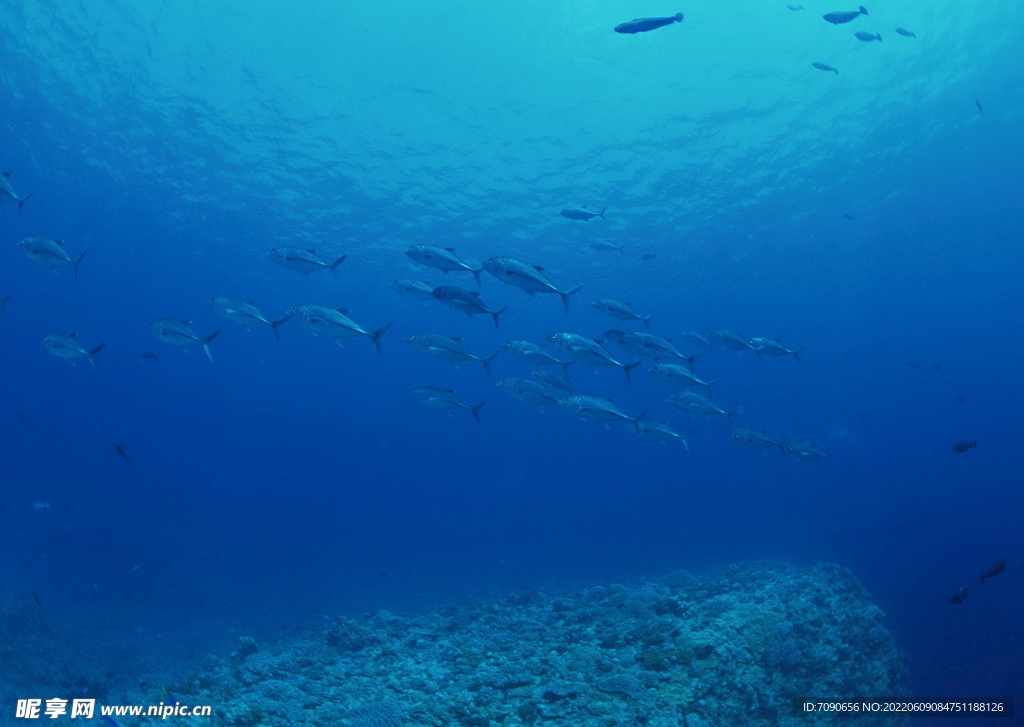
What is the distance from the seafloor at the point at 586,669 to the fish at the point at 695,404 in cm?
333

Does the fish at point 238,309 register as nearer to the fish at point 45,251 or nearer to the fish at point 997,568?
the fish at point 45,251

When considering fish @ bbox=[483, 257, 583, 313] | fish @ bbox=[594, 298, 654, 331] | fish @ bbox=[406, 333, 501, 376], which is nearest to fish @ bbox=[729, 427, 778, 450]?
fish @ bbox=[594, 298, 654, 331]

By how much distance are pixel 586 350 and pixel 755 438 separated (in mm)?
4089

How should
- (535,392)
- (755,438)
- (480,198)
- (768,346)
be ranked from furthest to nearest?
(480,198), (768,346), (755,438), (535,392)

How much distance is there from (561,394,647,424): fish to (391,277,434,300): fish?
2.81m

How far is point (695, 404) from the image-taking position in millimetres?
9055

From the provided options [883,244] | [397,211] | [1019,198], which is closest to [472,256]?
[397,211]

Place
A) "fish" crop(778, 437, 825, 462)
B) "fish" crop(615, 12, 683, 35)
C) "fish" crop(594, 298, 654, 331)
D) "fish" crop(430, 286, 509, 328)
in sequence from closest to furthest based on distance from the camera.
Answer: "fish" crop(615, 12, 683, 35)
"fish" crop(430, 286, 509, 328)
"fish" crop(594, 298, 654, 331)
"fish" crop(778, 437, 825, 462)

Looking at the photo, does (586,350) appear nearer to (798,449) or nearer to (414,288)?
(414,288)

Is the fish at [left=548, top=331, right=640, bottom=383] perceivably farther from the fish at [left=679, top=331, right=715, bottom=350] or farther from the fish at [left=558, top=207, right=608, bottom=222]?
the fish at [left=558, top=207, right=608, bottom=222]

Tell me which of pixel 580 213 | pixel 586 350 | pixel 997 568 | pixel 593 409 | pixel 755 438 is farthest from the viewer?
pixel 580 213

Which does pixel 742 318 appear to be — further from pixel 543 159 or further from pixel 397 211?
pixel 397 211

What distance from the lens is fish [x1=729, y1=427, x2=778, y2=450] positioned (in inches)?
370

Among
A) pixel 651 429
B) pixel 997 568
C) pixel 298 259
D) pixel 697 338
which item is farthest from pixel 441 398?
pixel 997 568
